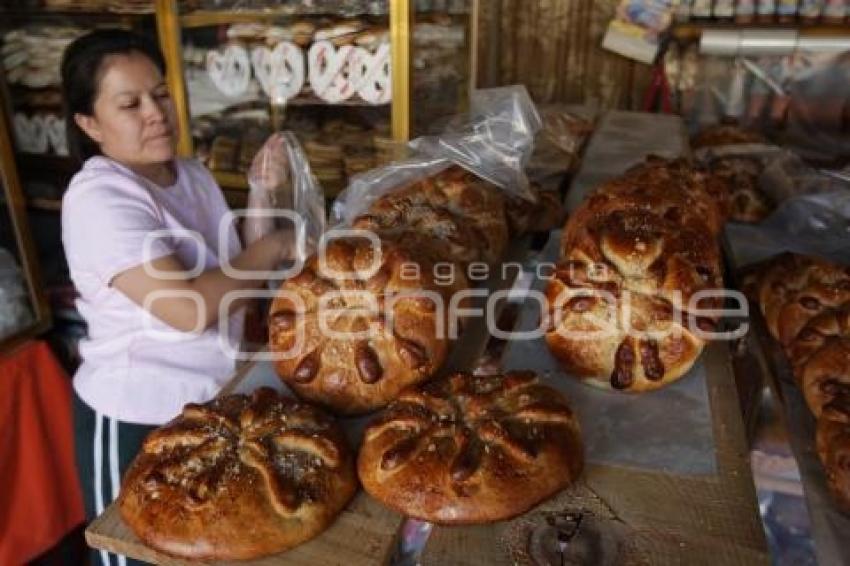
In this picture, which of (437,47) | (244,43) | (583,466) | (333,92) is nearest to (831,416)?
(583,466)

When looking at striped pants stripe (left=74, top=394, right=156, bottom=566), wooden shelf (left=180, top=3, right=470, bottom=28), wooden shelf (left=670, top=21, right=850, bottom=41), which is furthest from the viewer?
wooden shelf (left=670, top=21, right=850, bottom=41)

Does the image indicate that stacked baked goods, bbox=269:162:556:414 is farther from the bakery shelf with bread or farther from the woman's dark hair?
the bakery shelf with bread

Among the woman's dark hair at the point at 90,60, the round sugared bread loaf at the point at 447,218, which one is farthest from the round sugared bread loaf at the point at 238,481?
the woman's dark hair at the point at 90,60

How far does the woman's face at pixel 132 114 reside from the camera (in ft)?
5.64

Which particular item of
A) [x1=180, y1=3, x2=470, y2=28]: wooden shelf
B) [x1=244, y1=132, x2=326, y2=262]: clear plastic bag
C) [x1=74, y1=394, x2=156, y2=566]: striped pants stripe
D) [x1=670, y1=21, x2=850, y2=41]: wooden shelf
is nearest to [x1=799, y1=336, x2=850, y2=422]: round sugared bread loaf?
[x1=244, y1=132, x2=326, y2=262]: clear plastic bag

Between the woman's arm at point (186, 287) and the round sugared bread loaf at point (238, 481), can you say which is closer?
the round sugared bread loaf at point (238, 481)

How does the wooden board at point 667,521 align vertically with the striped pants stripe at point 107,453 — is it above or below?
above

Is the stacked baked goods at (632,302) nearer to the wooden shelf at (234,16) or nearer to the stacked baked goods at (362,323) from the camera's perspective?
the stacked baked goods at (362,323)

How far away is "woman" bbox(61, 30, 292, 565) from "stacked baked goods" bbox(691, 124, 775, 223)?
1554 millimetres

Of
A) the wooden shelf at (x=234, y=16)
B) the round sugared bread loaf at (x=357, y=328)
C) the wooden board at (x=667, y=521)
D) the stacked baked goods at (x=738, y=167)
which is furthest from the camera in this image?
the wooden shelf at (x=234, y=16)

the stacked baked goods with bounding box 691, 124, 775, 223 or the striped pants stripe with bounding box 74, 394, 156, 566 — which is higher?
the stacked baked goods with bounding box 691, 124, 775, 223

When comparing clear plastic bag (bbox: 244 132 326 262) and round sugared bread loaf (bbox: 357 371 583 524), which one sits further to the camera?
clear plastic bag (bbox: 244 132 326 262)

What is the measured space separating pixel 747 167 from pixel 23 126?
3.38 meters

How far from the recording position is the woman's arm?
1599 mm
